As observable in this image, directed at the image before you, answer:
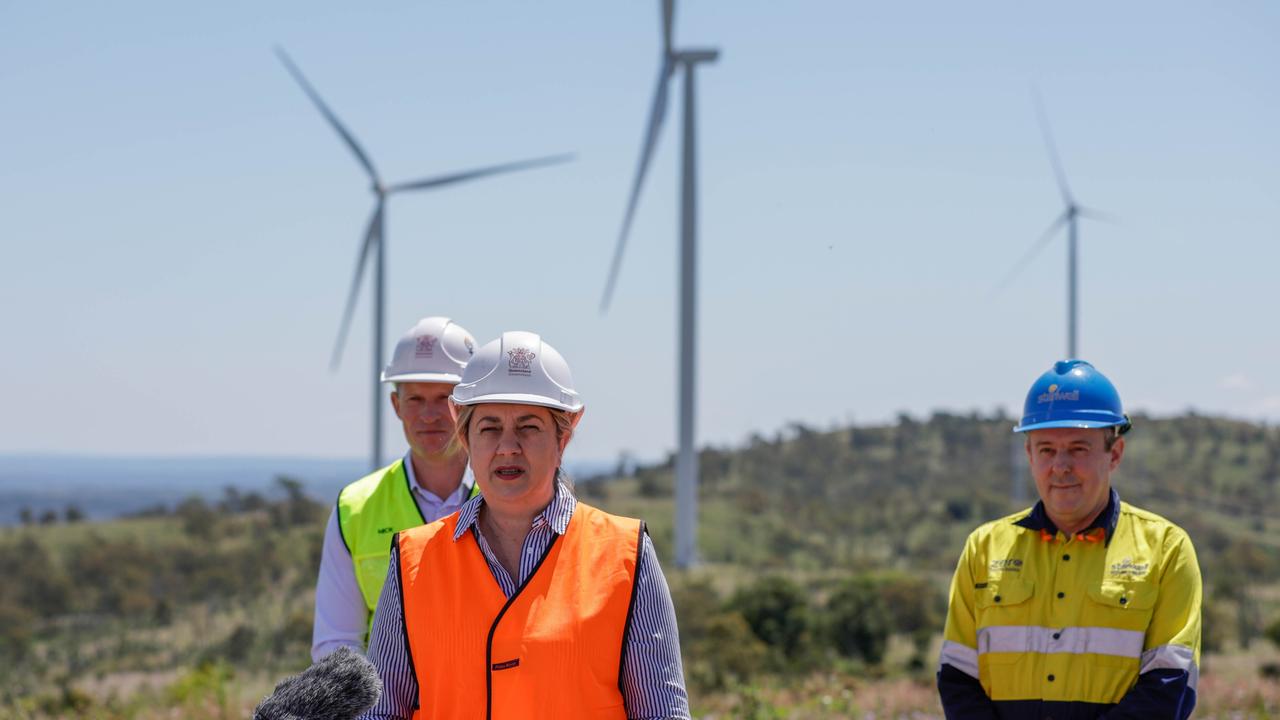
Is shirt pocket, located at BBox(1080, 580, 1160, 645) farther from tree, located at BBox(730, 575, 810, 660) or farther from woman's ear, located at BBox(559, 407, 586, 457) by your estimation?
tree, located at BBox(730, 575, 810, 660)

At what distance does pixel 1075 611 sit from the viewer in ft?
13.7

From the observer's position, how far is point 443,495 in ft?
15.0

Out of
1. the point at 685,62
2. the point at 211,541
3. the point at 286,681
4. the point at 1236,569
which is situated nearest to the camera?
the point at 286,681

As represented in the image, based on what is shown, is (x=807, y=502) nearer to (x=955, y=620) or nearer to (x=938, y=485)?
(x=938, y=485)

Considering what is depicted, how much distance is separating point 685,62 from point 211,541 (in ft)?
93.6

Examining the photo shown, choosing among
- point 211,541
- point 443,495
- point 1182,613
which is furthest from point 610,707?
point 211,541

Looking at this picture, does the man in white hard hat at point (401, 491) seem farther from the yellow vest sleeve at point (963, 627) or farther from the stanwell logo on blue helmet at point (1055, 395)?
the stanwell logo on blue helmet at point (1055, 395)

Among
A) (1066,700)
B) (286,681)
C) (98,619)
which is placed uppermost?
(286,681)

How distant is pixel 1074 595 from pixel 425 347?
230 centimetres

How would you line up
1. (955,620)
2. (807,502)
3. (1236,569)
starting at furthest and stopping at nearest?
(807,502), (1236,569), (955,620)

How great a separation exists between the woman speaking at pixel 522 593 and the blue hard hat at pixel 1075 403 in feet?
5.64

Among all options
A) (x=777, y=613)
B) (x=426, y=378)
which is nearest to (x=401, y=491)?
(x=426, y=378)

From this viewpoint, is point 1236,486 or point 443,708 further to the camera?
point 1236,486

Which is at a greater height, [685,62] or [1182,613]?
[685,62]
